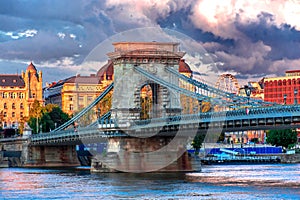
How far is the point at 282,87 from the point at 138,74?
102384 millimetres

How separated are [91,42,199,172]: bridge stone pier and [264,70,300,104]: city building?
93951 mm

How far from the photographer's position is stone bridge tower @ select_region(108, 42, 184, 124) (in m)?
88.4

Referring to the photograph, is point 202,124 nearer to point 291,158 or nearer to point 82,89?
point 291,158

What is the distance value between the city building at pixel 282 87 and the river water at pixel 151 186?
104 m

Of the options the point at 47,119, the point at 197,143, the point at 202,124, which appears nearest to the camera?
the point at 202,124

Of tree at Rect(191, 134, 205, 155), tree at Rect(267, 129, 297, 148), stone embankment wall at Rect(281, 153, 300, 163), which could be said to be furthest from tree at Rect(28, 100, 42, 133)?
tree at Rect(267, 129, 297, 148)

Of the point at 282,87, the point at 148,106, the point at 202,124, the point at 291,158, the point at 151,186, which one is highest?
the point at 282,87

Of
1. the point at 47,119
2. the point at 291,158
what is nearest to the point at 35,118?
the point at 47,119

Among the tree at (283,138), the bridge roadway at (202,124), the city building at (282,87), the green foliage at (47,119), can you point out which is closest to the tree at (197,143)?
the tree at (283,138)

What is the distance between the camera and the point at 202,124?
7450 cm

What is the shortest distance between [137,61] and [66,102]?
10634 cm

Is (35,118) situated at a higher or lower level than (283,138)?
higher

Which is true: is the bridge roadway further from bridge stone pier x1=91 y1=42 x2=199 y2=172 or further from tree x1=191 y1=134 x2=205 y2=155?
tree x1=191 y1=134 x2=205 y2=155

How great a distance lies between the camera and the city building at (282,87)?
18562cm
